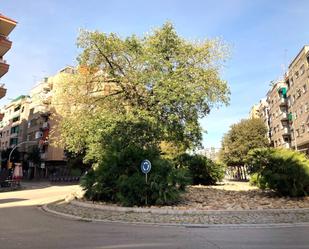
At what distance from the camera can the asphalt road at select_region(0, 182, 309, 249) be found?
7.76 m

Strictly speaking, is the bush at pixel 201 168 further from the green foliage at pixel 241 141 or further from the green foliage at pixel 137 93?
the green foliage at pixel 241 141

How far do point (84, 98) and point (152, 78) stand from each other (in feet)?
16.4

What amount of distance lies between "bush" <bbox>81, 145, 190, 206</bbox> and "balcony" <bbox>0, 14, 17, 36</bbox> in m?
22.0

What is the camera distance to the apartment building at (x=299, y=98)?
52.3 meters

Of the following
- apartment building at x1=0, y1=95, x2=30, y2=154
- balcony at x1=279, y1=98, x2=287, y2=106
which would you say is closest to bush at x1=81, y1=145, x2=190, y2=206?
balcony at x1=279, y1=98, x2=287, y2=106

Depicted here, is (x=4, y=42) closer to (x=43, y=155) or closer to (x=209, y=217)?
(x=209, y=217)

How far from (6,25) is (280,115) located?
50809 mm

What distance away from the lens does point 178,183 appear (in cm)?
1595

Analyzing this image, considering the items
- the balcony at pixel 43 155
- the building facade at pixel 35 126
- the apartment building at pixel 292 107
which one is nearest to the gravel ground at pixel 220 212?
the apartment building at pixel 292 107

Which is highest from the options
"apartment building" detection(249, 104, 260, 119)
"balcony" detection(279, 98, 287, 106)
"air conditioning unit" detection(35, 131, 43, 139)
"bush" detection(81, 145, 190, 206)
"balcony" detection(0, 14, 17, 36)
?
"apartment building" detection(249, 104, 260, 119)

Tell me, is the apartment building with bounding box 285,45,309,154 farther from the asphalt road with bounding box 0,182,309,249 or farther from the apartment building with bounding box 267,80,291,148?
the asphalt road with bounding box 0,182,309,249

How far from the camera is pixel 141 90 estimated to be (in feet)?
72.3

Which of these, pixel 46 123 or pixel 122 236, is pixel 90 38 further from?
pixel 46 123

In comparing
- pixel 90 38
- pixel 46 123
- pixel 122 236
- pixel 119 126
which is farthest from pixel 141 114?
pixel 46 123
